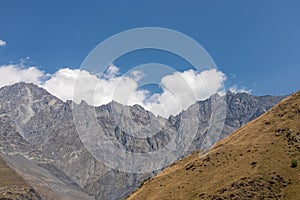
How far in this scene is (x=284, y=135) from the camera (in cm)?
15550

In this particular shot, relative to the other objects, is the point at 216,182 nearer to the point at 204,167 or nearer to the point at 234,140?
the point at 204,167

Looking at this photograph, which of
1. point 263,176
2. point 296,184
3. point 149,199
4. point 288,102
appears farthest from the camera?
point 288,102

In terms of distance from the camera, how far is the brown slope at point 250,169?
129000 millimetres

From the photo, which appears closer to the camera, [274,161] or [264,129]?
[274,161]

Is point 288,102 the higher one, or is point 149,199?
point 288,102

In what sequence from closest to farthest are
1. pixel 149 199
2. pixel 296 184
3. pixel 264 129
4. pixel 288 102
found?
pixel 296 184
pixel 149 199
pixel 264 129
pixel 288 102

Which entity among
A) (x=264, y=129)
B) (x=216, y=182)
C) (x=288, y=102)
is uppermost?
(x=288, y=102)

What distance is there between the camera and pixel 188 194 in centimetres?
14125

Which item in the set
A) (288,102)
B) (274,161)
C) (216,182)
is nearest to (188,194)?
(216,182)

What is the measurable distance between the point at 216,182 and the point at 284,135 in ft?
113

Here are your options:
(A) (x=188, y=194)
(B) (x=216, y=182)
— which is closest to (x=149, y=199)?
(A) (x=188, y=194)

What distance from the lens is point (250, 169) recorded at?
460ft

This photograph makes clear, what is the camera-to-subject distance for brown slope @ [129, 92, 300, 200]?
5079 inches

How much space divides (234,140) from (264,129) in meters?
14.8
